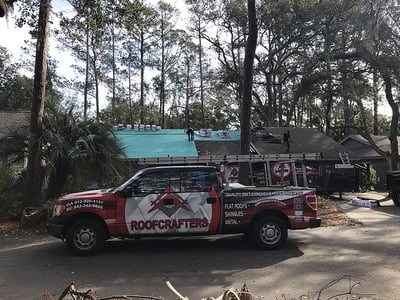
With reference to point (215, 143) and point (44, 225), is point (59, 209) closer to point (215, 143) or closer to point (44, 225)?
point (44, 225)

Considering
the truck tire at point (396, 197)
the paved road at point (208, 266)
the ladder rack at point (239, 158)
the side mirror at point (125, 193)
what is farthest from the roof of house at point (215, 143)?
the side mirror at point (125, 193)

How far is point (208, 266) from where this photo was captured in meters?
7.86

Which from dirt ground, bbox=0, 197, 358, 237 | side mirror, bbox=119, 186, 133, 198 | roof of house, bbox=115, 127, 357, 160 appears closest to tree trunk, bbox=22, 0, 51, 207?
dirt ground, bbox=0, 197, 358, 237

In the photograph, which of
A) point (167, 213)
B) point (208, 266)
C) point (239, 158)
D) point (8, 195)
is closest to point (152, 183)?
point (167, 213)

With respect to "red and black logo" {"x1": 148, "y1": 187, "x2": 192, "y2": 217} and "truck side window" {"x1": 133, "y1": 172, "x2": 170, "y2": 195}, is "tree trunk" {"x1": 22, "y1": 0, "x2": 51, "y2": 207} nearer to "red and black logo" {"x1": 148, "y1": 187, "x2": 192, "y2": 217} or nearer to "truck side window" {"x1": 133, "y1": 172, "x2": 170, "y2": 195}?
"truck side window" {"x1": 133, "y1": 172, "x2": 170, "y2": 195}

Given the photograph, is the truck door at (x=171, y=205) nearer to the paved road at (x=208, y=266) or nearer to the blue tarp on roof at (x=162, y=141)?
the paved road at (x=208, y=266)

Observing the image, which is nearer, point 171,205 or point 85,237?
point 85,237

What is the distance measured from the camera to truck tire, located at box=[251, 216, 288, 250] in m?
8.99

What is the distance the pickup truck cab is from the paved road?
1.45 ft

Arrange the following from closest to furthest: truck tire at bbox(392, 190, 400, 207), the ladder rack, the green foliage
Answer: the ladder rack, the green foliage, truck tire at bbox(392, 190, 400, 207)

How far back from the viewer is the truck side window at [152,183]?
8.83 meters

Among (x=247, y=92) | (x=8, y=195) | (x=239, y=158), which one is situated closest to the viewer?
(x=239, y=158)

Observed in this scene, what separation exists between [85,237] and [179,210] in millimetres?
1938

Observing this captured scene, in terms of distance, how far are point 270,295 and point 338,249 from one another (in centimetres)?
361
